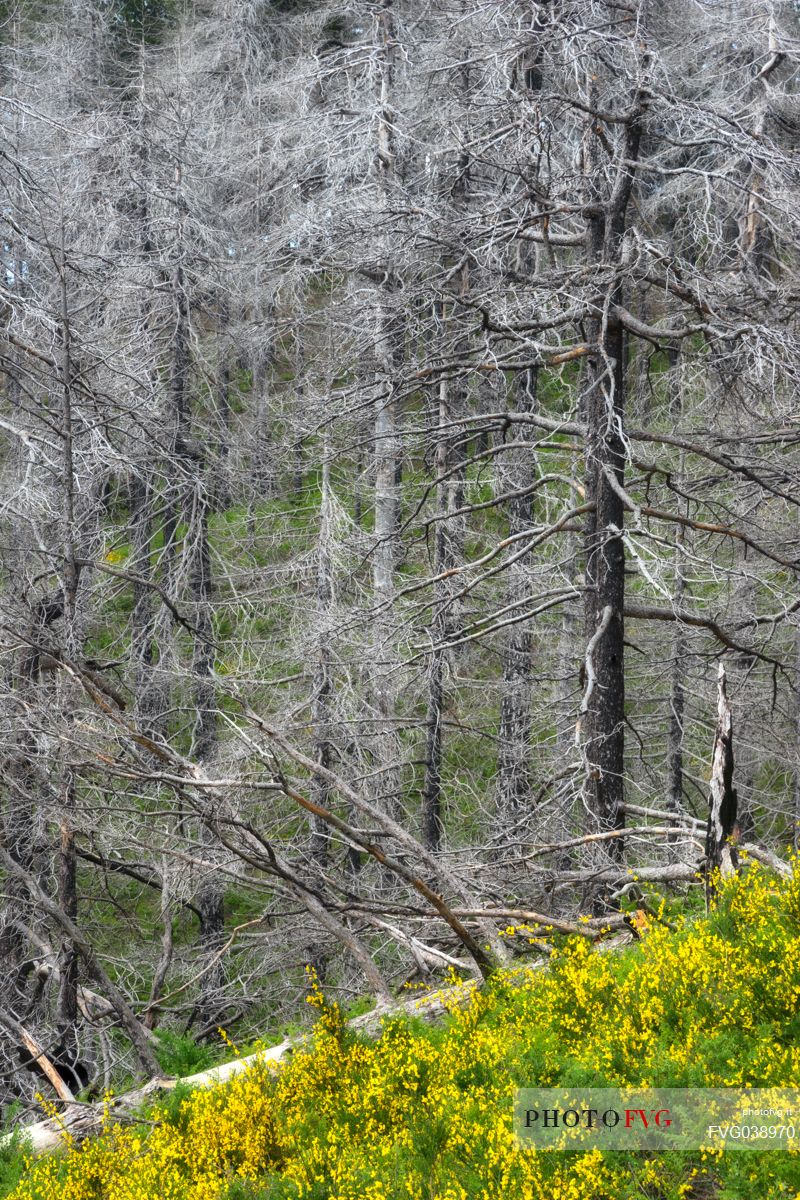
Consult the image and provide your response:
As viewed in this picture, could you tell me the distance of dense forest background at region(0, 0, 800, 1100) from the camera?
7883 millimetres

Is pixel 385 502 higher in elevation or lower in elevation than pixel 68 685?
lower

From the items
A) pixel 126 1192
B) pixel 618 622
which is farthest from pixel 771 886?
pixel 126 1192

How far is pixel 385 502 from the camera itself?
15547mm

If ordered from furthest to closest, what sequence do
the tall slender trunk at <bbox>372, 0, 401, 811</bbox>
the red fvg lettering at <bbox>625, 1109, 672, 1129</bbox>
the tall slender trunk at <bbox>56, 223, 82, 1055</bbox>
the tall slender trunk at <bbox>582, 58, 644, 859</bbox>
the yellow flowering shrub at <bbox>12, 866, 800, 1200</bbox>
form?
the tall slender trunk at <bbox>372, 0, 401, 811</bbox>, the tall slender trunk at <bbox>56, 223, 82, 1055</bbox>, the tall slender trunk at <bbox>582, 58, 644, 859</bbox>, the red fvg lettering at <bbox>625, 1109, 672, 1129</bbox>, the yellow flowering shrub at <bbox>12, 866, 800, 1200</bbox>

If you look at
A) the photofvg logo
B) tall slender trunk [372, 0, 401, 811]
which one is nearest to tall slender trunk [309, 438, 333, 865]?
tall slender trunk [372, 0, 401, 811]

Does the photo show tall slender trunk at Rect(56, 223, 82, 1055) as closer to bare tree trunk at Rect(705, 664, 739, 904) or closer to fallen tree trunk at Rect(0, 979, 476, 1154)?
fallen tree trunk at Rect(0, 979, 476, 1154)

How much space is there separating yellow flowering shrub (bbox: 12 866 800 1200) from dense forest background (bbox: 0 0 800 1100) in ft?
3.42

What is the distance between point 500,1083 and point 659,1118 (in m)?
0.92

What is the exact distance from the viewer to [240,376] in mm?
25422

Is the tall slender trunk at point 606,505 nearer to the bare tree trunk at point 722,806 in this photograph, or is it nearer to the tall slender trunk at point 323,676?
the bare tree trunk at point 722,806

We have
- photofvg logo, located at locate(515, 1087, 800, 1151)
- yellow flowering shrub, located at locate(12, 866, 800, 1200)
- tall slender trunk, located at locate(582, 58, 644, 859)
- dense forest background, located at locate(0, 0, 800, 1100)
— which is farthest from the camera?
tall slender trunk, located at locate(582, 58, 644, 859)

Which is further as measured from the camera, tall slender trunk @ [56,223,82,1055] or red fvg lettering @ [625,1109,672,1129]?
tall slender trunk @ [56,223,82,1055]

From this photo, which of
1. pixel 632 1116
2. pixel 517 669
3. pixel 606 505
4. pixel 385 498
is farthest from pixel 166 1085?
pixel 517 669

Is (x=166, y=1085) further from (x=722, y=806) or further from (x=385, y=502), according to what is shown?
(x=385, y=502)
